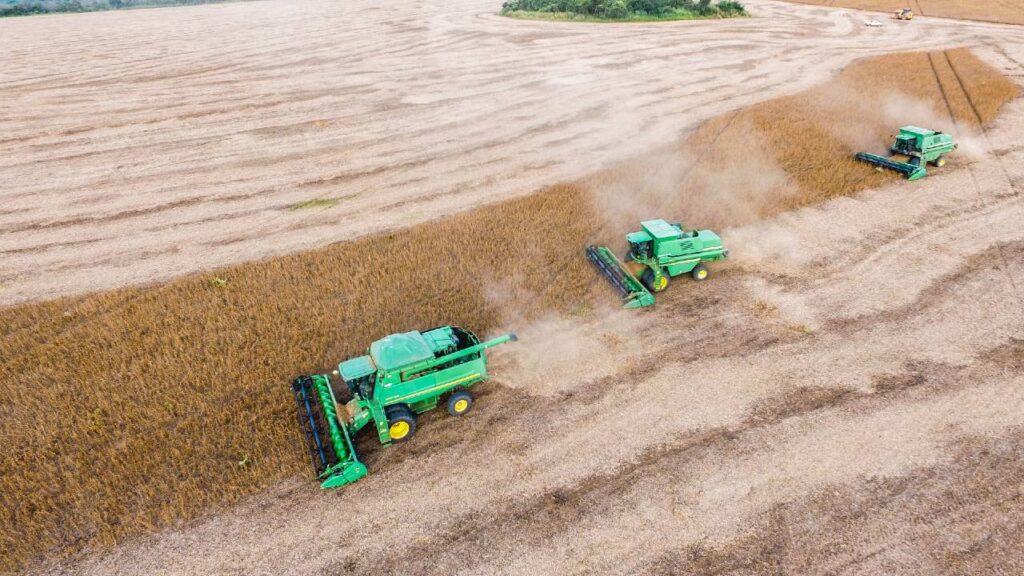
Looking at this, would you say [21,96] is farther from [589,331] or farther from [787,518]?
[787,518]

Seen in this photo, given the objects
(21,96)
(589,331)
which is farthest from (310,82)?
(589,331)

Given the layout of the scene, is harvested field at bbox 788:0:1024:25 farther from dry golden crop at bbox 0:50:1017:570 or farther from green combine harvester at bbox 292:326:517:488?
green combine harvester at bbox 292:326:517:488

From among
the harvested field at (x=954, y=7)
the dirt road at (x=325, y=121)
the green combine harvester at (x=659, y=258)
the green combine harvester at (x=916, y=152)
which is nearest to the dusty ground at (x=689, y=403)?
the dirt road at (x=325, y=121)

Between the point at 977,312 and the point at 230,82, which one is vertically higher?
the point at 230,82

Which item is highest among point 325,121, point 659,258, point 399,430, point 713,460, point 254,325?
point 325,121

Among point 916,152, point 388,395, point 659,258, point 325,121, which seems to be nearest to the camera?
point 388,395

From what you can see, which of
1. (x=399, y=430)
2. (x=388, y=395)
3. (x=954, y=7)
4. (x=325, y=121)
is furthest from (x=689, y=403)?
(x=954, y=7)

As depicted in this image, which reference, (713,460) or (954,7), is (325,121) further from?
(954,7)

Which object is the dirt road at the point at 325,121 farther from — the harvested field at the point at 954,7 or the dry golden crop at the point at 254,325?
the harvested field at the point at 954,7
